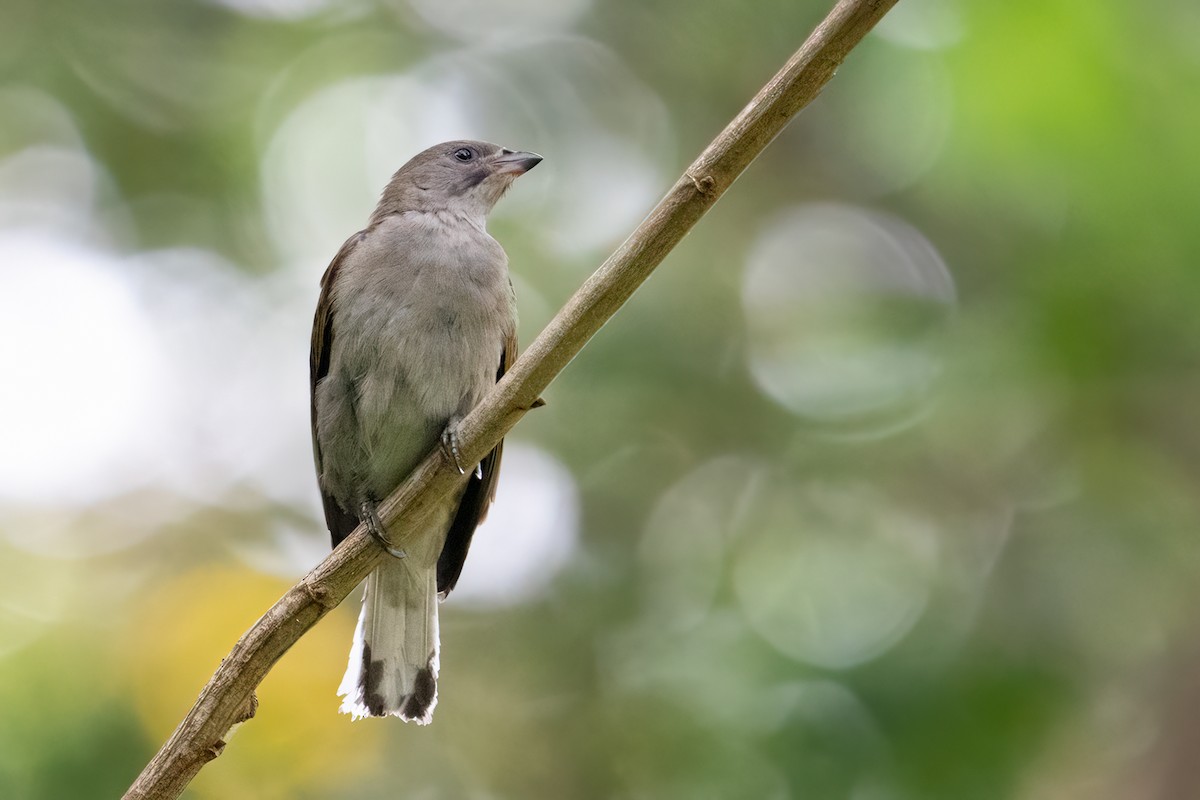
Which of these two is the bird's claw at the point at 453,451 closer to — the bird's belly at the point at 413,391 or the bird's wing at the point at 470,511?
the bird's belly at the point at 413,391

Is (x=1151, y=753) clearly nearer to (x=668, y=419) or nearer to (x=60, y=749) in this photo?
(x=668, y=419)

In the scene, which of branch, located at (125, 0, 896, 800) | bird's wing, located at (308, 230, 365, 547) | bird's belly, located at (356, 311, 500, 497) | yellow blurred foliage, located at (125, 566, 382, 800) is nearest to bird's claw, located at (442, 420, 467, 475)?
branch, located at (125, 0, 896, 800)

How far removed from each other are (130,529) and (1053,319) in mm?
4594

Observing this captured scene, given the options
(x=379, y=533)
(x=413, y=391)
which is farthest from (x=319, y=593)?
(x=413, y=391)

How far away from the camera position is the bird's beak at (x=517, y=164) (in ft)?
17.8

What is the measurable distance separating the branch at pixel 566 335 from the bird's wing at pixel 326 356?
1508 mm

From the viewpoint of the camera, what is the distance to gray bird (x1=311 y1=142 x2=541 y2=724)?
442 centimetres

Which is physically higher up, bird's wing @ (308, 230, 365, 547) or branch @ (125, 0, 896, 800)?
bird's wing @ (308, 230, 365, 547)

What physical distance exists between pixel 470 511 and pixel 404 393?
680mm

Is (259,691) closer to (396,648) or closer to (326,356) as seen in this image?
(396,648)

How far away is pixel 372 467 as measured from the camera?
14.8 ft

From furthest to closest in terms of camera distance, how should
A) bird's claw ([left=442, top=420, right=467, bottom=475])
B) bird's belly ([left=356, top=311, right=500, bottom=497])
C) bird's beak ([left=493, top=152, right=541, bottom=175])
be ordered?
bird's beak ([left=493, top=152, right=541, bottom=175]) < bird's belly ([left=356, top=311, right=500, bottom=497]) < bird's claw ([left=442, top=420, right=467, bottom=475])

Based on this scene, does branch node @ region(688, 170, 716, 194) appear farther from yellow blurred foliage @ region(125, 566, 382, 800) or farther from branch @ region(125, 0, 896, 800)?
yellow blurred foliage @ region(125, 566, 382, 800)

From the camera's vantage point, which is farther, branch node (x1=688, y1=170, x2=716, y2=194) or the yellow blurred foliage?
the yellow blurred foliage
